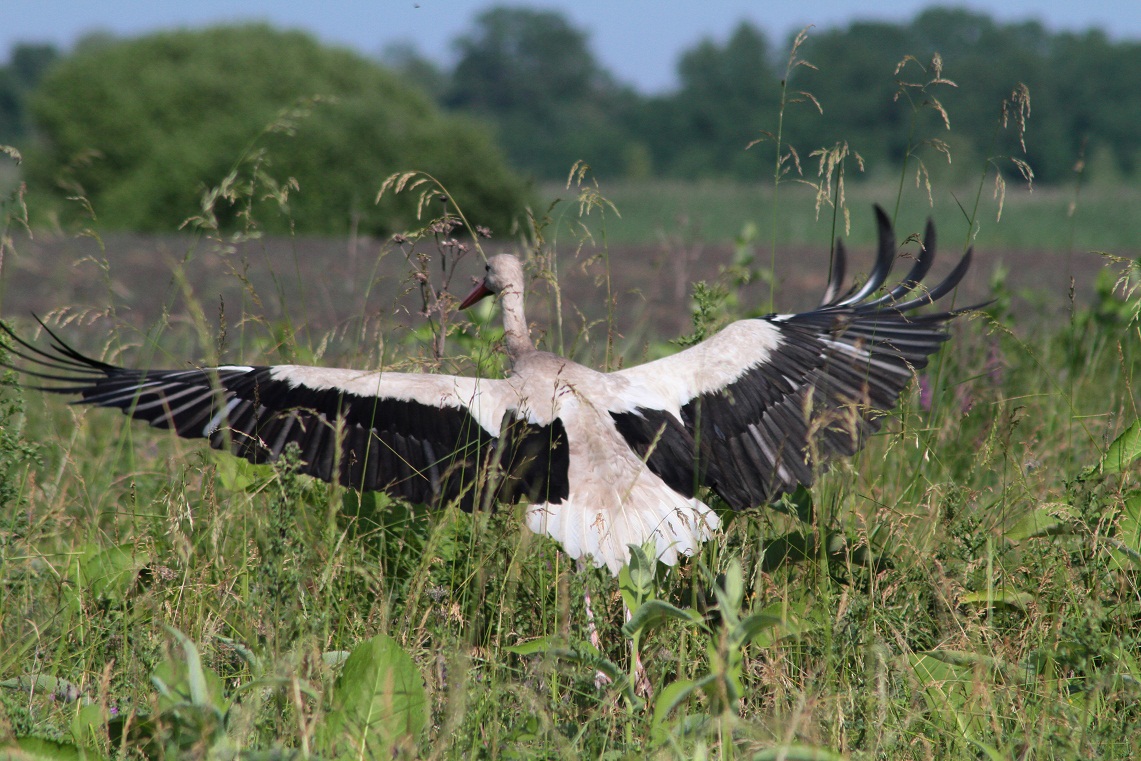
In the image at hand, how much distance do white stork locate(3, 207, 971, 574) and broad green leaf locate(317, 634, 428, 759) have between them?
2.51ft

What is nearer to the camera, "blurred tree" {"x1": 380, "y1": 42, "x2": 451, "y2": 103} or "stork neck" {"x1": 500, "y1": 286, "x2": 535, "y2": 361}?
"stork neck" {"x1": 500, "y1": 286, "x2": 535, "y2": 361}

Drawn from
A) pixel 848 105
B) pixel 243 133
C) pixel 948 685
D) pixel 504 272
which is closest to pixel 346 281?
pixel 504 272

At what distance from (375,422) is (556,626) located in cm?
90

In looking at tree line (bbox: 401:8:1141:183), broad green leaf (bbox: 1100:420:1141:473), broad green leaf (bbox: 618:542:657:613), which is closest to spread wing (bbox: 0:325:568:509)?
broad green leaf (bbox: 618:542:657:613)

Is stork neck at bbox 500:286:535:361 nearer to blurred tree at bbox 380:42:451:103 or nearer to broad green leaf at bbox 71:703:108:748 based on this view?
broad green leaf at bbox 71:703:108:748

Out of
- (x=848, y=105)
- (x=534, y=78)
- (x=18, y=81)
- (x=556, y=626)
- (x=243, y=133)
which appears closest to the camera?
(x=556, y=626)

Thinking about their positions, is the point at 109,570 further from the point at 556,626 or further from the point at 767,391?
the point at 767,391

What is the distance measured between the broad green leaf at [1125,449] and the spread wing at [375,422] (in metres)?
1.43

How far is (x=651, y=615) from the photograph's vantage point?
2359 millimetres

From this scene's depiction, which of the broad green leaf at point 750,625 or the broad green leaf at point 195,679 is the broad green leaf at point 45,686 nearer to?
the broad green leaf at point 195,679

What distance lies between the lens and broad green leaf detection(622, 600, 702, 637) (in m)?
2.18

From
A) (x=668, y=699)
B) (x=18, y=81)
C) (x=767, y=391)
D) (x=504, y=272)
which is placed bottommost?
(x=668, y=699)

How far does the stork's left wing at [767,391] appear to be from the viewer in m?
3.26

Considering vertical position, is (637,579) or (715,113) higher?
(715,113)
